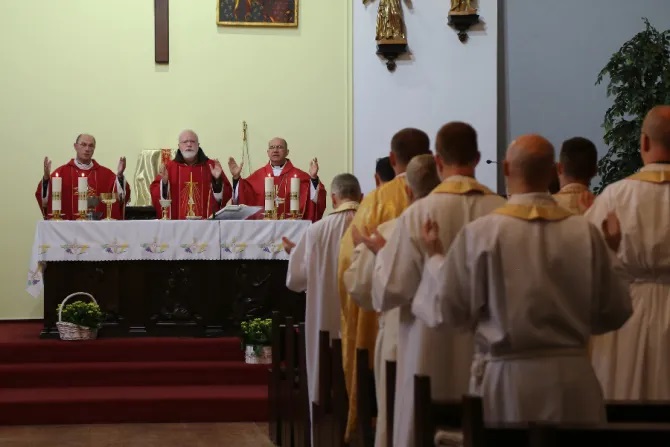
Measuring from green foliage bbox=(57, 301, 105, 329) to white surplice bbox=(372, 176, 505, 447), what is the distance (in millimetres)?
5487

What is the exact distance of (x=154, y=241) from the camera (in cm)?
1036

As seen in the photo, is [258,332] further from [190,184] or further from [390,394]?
[390,394]

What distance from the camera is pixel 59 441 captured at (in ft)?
27.2

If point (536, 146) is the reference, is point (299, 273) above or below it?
below

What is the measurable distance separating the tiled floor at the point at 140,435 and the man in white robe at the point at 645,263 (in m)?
→ 3.28

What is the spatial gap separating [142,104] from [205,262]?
342 centimetres

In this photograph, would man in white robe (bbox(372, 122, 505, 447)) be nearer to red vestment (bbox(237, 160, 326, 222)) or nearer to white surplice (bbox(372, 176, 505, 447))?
white surplice (bbox(372, 176, 505, 447))

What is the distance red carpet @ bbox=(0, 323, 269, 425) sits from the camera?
9031mm

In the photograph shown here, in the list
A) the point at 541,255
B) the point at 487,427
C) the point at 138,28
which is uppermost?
the point at 138,28

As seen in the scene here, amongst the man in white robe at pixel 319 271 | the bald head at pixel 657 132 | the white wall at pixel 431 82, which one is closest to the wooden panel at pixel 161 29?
the white wall at pixel 431 82

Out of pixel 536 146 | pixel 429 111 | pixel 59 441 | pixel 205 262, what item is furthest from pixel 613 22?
pixel 536 146

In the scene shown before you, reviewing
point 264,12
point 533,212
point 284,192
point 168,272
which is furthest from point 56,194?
point 533,212

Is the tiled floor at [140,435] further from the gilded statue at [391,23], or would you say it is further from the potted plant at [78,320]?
the gilded statue at [391,23]

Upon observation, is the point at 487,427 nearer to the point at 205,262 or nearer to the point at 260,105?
the point at 205,262
